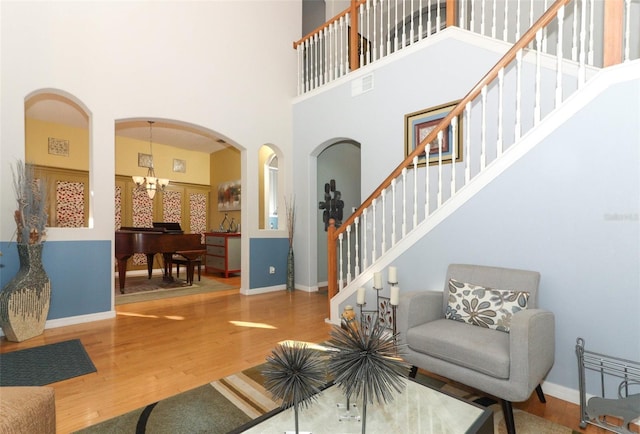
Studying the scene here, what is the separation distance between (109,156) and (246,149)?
6.39 feet

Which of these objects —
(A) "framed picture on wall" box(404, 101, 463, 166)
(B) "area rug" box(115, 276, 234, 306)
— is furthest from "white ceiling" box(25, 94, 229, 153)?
(A) "framed picture on wall" box(404, 101, 463, 166)

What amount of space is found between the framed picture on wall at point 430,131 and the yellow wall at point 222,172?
4.94 metres

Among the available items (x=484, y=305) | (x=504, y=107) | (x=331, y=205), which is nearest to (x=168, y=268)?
(x=331, y=205)

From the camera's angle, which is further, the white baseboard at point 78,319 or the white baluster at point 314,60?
the white baluster at point 314,60

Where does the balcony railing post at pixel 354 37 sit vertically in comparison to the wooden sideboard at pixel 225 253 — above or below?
above

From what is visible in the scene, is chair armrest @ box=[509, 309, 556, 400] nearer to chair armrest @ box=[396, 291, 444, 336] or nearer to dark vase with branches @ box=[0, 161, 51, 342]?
chair armrest @ box=[396, 291, 444, 336]

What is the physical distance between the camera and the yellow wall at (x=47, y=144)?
20.9 ft

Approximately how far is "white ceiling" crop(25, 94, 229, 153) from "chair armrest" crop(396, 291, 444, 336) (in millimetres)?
4066

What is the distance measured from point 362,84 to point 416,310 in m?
3.53

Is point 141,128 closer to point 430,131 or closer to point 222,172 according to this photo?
point 222,172

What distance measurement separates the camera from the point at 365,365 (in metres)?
1.30

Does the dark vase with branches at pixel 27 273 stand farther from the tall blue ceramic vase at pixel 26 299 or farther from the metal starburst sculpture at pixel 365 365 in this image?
the metal starburst sculpture at pixel 365 365

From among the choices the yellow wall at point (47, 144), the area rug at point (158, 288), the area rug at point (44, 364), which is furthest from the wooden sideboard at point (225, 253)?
the area rug at point (44, 364)

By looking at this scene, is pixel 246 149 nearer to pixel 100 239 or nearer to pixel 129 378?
pixel 100 239
